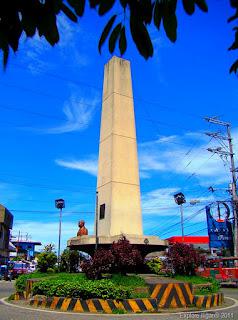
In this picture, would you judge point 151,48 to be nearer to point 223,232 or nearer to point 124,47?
point 124,47

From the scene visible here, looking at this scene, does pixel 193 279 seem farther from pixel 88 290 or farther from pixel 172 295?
pixel 88 290

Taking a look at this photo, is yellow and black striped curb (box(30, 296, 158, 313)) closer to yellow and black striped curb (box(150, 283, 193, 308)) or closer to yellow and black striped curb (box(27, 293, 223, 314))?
yellow and black striped curb (box(27, 293, 223, 314))

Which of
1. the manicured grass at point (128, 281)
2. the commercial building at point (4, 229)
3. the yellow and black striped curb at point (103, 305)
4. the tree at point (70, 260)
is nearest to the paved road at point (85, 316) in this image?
the yellow and black striped curb at point (103, 305)

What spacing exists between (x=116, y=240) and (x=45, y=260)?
18.2 feet

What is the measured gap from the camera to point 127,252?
13.4 meters

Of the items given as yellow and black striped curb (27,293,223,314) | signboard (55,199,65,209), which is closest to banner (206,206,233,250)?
signboard (55,199,65,209)

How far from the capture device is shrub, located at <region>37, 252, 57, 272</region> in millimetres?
19891

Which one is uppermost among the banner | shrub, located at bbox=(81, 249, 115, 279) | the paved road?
the banner

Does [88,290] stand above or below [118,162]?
below

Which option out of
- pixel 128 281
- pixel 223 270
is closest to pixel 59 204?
pixel 223 270

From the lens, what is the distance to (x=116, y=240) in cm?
1619

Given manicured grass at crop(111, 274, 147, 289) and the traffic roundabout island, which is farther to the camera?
manicured grass at crop(111, 274, 147, 289)

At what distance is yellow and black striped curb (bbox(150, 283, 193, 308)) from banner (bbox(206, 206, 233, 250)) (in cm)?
2514

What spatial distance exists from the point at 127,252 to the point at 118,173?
16.1ft
